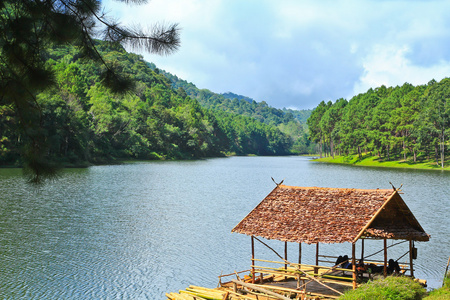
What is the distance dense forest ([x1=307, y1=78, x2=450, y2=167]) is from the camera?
74.9 m

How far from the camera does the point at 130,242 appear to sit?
2491 cm

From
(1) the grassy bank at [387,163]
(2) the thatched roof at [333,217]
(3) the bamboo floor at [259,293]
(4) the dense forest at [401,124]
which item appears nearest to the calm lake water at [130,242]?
(3) the bamboo floor at [259,293]

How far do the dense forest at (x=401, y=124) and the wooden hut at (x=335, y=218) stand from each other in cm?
6427

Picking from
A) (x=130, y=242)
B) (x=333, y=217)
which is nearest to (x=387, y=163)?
(x=130, y=242)

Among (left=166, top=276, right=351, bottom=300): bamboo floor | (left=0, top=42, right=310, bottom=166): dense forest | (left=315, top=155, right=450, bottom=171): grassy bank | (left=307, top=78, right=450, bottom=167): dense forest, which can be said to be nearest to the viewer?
(left=166, top=276, right=351, bottom=300): bamboo floor

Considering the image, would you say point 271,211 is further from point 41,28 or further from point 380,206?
point 41,28

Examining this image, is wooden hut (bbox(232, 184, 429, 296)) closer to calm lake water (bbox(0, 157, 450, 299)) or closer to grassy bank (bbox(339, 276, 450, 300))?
grassy bank (bbox(339, 276, 450, 300))

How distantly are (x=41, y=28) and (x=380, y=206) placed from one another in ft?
38.1

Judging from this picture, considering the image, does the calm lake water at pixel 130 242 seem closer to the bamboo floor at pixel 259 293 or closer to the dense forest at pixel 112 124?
the bamboo floor at pixel 259 293

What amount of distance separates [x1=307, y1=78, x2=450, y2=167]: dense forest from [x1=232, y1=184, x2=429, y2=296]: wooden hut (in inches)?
2530

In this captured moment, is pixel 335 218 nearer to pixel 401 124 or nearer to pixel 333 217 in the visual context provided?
pixel 333 217

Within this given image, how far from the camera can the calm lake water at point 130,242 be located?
1844cm

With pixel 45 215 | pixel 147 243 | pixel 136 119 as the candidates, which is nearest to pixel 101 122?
pixel 136 119

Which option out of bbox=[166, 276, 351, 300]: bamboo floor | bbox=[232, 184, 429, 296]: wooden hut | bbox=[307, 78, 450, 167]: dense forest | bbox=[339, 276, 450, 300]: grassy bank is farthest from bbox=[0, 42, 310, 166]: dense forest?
bbox=[307, 78, 450, 167]: dense forest
